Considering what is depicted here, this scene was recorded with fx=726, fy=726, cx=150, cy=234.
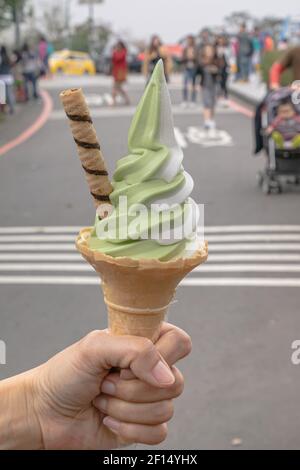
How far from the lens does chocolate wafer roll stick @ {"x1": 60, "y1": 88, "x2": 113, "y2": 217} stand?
1.59 m

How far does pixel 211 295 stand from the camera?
17.9 ft

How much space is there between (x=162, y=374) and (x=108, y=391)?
16 cm

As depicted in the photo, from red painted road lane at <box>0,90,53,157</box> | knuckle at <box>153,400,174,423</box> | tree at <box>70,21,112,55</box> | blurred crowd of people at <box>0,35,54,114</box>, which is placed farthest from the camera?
tree at <box>70,21,112,55</box>

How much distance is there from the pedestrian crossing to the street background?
2 cm

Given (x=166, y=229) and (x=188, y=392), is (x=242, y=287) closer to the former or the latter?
(x=188, y=392)

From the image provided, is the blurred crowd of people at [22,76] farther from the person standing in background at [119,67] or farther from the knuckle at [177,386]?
the knuckle at [177,386]

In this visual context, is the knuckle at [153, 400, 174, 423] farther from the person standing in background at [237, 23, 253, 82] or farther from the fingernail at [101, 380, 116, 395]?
the person standing in background at [237, 23, 253, 82]

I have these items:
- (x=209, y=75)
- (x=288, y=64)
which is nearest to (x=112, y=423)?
(x=288, y=64)

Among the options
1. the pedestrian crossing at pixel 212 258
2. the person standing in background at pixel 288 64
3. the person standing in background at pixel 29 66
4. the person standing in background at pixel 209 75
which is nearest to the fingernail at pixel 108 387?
the pedestrian crossing at pixel 212 258

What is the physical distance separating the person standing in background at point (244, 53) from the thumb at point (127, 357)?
22.5m

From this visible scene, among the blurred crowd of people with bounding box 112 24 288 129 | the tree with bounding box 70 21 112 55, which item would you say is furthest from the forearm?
the tree with bounding box 70 21 112 55

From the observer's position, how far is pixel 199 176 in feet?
32.7

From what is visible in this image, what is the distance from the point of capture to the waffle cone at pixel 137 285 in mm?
1632

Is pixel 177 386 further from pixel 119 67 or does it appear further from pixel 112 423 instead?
pixel 119 67
